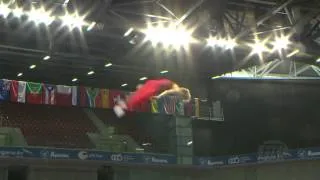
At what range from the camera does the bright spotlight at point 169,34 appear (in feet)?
58.5

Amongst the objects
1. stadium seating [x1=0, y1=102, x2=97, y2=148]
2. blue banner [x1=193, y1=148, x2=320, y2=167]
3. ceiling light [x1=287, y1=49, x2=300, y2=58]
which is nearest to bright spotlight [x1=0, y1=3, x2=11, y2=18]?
stadium seating [x1=0, y1=102, x2=97, y2=148]

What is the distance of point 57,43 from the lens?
21.3 metres

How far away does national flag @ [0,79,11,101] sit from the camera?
80.1ft

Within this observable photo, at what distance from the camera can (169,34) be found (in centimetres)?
1822

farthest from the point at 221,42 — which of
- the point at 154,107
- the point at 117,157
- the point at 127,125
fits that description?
the point at 127,125

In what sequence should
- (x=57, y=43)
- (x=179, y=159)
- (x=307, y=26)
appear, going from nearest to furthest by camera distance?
(x=307, y=26), (x=57, y=43), (x=179, y=159)

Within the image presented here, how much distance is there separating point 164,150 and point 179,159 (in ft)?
5.43

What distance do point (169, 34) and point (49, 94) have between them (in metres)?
10.2

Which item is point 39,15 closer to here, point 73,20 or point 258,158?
point 73,20

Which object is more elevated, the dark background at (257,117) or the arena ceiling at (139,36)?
the arena ceiling at (139,36)

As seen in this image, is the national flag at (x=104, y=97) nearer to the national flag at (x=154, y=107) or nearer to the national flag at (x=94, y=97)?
the national flag at (x=94, y=97)

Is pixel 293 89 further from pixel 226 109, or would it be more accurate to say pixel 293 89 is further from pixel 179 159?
pixel 179 159

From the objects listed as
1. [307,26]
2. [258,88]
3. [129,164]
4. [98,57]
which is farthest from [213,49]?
[258,88]

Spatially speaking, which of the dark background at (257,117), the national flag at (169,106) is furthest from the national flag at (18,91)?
the dark background at (257,117)
